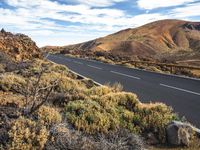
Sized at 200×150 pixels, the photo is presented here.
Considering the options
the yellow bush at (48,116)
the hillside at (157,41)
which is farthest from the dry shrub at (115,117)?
the hillside at (157,41)

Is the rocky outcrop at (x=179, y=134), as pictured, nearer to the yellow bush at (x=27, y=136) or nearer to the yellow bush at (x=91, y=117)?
the yellow bush at (x=91, y=117)

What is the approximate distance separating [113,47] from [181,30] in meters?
46.8

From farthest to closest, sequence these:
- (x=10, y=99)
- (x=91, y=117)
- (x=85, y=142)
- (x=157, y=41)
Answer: (x=157, y=41) → (x=10, y=99) → (x=91, y=117) → (x=85, y=142)

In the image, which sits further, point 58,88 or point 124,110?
point 58,88

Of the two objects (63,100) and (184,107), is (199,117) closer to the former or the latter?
(184,107)

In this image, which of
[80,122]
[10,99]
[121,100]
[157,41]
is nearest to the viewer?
[80,122]

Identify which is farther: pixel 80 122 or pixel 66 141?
pixel 80 122

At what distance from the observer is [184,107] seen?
43.7ft

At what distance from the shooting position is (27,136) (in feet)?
22.3

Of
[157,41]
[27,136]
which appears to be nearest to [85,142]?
[27,136]

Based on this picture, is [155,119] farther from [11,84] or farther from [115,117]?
[11,84]

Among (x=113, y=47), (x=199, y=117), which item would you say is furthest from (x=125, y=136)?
(x=113, y=47)

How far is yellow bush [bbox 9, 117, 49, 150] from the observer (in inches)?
265

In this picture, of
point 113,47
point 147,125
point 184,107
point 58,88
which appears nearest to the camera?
point 147,125
